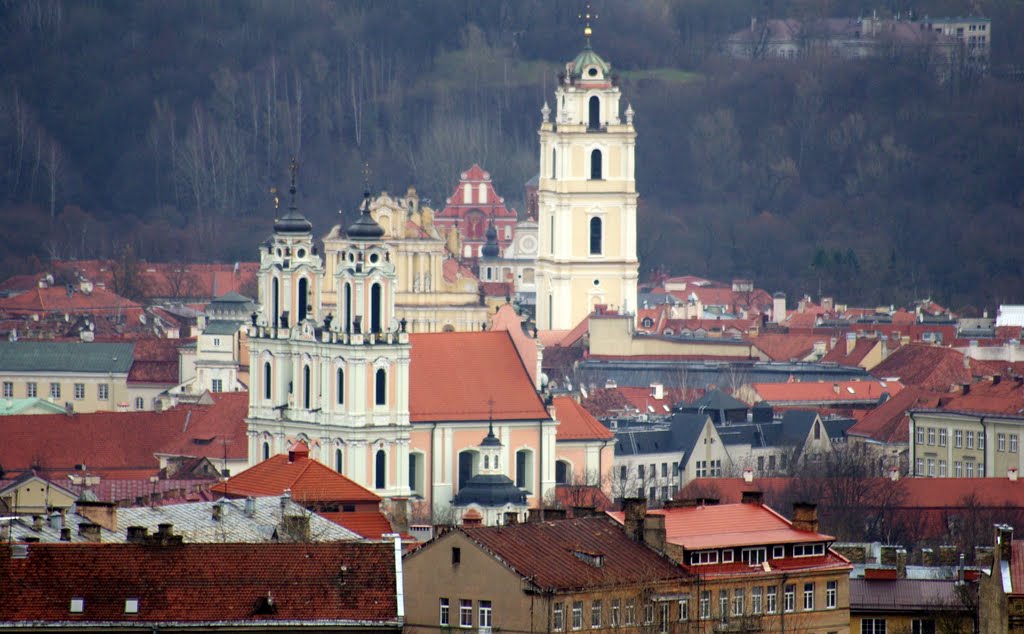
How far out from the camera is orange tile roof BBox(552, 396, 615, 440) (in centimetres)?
7831

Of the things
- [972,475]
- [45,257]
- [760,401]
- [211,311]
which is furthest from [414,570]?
[45,257]

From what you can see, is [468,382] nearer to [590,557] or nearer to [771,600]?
[771,600]

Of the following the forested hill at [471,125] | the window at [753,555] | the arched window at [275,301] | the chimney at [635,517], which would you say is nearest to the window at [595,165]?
the forested hill at [471,125]

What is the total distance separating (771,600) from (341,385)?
28.6 m

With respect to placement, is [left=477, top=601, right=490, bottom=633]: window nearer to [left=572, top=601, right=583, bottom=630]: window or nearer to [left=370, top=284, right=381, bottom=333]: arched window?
[left=572, top=601, right=583, bottom=630]: window

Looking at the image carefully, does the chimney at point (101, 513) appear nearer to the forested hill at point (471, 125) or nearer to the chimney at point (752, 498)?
the chimney at point (752, 498)

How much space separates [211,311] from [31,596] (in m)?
65.7

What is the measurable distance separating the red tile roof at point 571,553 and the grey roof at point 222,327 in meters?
50.0

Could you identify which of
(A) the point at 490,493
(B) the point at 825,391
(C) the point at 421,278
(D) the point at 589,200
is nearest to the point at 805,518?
(A) the point at 490,493

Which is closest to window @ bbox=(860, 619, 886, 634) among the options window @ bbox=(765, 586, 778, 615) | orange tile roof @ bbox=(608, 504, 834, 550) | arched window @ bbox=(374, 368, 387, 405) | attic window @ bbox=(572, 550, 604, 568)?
window @ bbox=(765, 586, 778, 615)

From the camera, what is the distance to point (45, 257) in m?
146

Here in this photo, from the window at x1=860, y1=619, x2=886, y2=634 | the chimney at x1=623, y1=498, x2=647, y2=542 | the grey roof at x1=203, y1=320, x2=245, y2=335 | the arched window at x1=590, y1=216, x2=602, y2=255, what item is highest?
the arched window at x1=590, y1=216, x2=602, y2=255

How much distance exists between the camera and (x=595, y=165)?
115 m

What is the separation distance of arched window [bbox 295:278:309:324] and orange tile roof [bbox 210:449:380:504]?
44.3 feet
